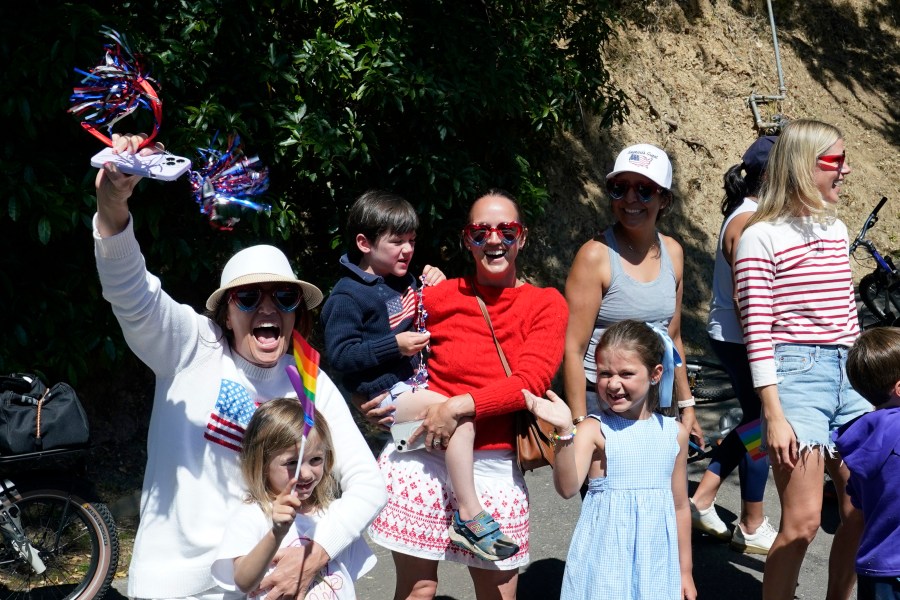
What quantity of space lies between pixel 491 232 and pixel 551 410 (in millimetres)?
715

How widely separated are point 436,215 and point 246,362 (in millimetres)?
3659

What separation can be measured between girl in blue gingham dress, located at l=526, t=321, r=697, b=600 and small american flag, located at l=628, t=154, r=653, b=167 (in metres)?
0.64

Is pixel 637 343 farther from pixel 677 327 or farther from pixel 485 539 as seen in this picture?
pixel 485 539

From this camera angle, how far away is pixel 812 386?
360 centimetres

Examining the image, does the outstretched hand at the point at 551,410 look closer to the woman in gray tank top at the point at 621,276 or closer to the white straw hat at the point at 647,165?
the woman in gray tank top at the point at 621,276

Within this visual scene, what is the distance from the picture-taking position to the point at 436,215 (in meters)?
6.43

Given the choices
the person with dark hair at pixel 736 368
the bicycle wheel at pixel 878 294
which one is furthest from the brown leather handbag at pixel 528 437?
the bicycle wheel at pixel 878 294

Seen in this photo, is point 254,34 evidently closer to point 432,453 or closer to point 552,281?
point 432,453

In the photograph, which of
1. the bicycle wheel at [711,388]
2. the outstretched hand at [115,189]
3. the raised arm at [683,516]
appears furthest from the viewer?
the bicycle wheel at [711,388]

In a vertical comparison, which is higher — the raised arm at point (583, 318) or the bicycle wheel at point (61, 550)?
the raised arm at point (583, 318)

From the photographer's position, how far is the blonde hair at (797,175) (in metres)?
3.64

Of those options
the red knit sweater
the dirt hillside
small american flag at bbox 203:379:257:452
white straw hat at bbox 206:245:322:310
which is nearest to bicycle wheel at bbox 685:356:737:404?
the dirt hillside

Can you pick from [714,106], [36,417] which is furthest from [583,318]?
[714,106]

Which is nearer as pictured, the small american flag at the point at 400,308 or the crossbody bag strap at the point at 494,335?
the crossbody bag strap at the point at 494,335
